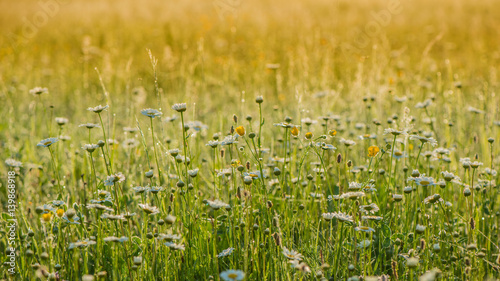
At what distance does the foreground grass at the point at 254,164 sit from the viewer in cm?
168

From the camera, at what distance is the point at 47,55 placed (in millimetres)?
6934

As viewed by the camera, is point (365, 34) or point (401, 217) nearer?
point (401, 217)

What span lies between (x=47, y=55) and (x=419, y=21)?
657 centimetres

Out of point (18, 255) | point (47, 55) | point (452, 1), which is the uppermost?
point (452, 1)

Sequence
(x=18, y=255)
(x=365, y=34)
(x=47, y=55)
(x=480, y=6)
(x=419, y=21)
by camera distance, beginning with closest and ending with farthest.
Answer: (x=18, y=255) → (x=47, y=55) → (x=365, y=34) → (x=419, y=21) → (x=480, y=6)

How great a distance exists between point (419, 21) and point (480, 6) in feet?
7.09

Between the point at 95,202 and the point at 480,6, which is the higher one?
the point at 480,6

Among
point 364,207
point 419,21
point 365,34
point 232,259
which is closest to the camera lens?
point 364,207

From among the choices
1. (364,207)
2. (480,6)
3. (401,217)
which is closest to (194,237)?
(364,207)

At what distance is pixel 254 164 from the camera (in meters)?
2.48

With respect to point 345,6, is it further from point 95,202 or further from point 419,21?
point 95,202

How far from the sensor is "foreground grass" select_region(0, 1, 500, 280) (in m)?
1.68

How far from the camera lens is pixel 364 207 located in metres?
1.62

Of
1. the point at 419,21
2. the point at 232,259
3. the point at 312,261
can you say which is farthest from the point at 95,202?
the point at 419,21
